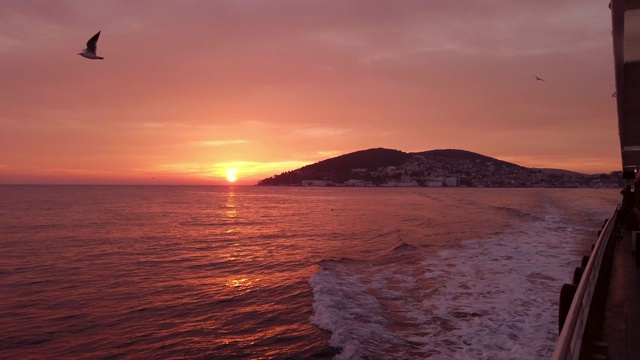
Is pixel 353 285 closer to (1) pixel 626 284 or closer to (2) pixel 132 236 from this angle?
(1) pixel 626 284

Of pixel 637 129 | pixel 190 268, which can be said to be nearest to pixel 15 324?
pixel 190 268

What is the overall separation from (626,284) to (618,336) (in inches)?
144

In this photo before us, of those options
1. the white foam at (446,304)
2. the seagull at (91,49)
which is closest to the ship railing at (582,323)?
the white foam at (446,304)

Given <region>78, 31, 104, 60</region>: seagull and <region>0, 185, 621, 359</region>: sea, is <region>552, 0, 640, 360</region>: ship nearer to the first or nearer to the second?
<region>0, 185, 621, 359</region>: sea

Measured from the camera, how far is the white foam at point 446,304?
873 centimetres

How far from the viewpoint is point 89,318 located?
11.3 m

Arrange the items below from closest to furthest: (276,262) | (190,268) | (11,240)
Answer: (190,268)
(276,262)
(11,240)

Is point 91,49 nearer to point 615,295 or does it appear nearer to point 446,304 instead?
point 446,304

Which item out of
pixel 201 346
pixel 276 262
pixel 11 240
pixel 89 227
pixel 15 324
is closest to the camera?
pixel 201 346

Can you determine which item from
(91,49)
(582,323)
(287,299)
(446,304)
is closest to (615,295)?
(446,304)

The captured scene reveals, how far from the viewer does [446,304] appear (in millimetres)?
11828

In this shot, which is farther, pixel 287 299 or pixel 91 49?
pixel 287 299

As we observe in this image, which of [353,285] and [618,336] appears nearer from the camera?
[618,336]

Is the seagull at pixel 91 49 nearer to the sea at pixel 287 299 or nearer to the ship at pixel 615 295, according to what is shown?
the sea at pixel 287 299
